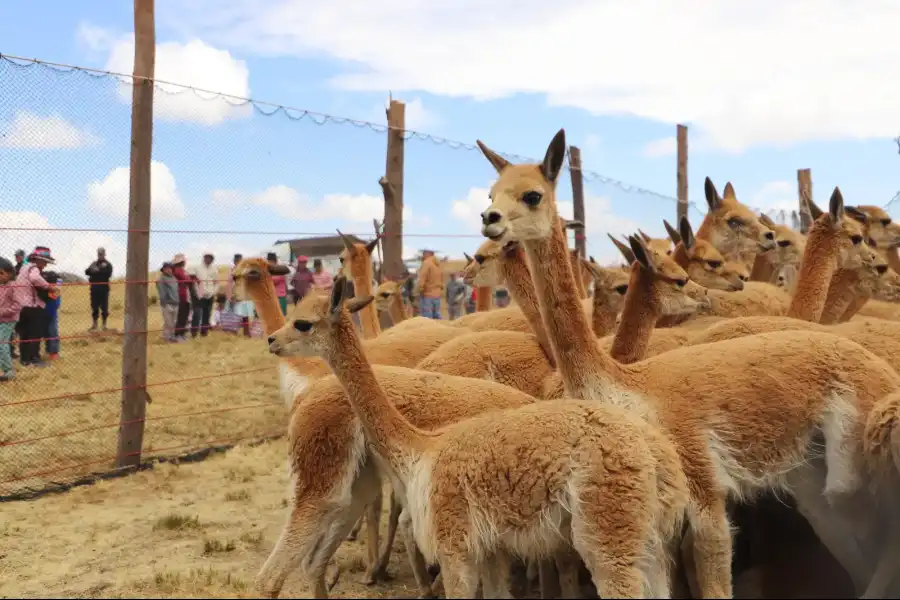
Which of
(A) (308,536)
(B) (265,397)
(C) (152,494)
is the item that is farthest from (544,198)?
(B) (265,397)

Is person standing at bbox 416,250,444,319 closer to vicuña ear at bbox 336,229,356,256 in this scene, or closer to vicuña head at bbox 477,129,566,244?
vicuña ear at bbox 336,229,356,256

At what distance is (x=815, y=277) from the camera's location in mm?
6293

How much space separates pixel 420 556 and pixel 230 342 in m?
12.4

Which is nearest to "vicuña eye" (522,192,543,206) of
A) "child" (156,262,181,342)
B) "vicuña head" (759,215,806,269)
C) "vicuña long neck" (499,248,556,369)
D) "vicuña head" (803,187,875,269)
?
"vicuña long neck" (499,248,556,369)

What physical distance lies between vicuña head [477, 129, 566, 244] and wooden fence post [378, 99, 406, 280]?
17.9ft

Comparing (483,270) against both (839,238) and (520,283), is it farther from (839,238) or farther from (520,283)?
(839,238)

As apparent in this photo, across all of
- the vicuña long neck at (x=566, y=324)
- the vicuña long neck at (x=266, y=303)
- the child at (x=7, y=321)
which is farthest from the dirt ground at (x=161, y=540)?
the child at (x=7, y=321)

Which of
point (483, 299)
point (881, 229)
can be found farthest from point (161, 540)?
point (881, 229)

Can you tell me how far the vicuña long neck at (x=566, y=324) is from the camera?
14.1 feet

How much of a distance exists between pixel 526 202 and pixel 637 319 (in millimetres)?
1218

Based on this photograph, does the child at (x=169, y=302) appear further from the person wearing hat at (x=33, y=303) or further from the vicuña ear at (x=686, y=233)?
the vicuña ear at (x=686, y=233)

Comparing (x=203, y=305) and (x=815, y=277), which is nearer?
(x=815, y=277)

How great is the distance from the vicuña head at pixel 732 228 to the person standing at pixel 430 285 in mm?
6286

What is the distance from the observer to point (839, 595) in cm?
452
